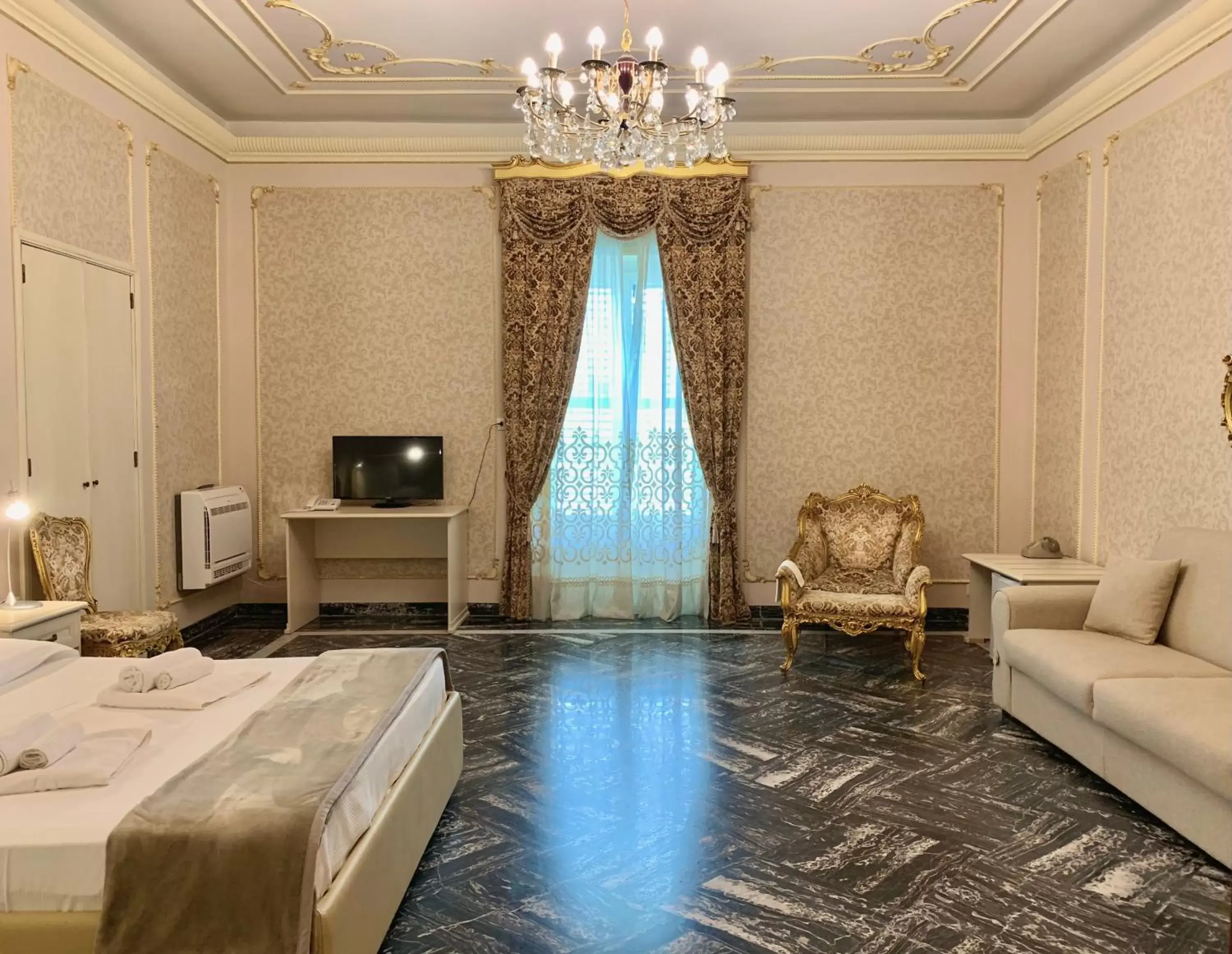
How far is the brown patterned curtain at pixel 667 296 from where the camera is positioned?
599 centimetres

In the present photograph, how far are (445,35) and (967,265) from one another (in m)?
3.78

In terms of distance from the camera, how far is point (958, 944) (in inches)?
92.7

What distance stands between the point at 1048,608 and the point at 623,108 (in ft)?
9.81

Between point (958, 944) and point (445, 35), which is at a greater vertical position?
point (445, 35)

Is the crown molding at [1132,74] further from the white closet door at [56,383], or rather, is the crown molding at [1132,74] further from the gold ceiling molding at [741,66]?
the white closet door at [56,383]

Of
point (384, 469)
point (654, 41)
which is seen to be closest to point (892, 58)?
point (654, 41)

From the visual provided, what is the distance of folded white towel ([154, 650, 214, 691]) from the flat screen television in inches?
124

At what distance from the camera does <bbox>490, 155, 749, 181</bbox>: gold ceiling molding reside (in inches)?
235

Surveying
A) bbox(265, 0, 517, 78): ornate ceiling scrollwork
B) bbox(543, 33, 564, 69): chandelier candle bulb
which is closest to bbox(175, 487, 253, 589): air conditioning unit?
bbox(265, 0, 517, 78): ornate ceiling scrollwork

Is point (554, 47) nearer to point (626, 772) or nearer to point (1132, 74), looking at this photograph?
point (626, 772)

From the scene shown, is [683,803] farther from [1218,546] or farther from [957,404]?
[957,404]

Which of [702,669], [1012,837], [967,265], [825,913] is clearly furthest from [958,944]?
[967,265]

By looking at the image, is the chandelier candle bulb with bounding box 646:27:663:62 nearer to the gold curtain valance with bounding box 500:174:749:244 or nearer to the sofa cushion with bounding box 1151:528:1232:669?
the gold curtain valance with bounding box 500:174:749:244

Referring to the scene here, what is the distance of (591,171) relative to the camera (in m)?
6.02
